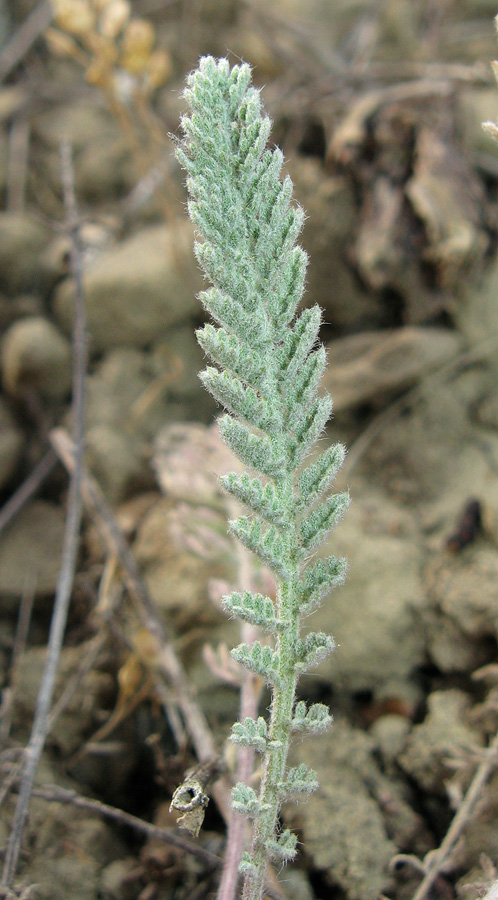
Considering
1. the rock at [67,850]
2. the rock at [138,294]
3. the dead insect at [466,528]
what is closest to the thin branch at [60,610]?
the rock at [67,850]

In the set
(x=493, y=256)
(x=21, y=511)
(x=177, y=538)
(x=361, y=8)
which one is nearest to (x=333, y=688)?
(x=177, y=538)

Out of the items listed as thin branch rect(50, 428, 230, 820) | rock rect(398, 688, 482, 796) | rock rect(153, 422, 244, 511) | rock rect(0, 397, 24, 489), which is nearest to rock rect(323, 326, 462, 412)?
rock rect(153, 422, 244, 511)

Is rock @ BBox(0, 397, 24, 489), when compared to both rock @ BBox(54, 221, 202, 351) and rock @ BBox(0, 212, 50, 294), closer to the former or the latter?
rock @ BBox(54, 221, 202, 351)

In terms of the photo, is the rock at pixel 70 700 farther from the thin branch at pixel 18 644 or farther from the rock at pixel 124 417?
the rock at pixel 124 417

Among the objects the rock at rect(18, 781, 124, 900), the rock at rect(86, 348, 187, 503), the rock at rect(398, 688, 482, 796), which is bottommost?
the rock at rect(18, 781, 124, 900)

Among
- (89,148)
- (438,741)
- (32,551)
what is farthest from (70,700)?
(89,148)

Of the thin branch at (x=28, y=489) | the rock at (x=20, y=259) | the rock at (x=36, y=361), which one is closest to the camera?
the thin branch at (x=28, y=489)
